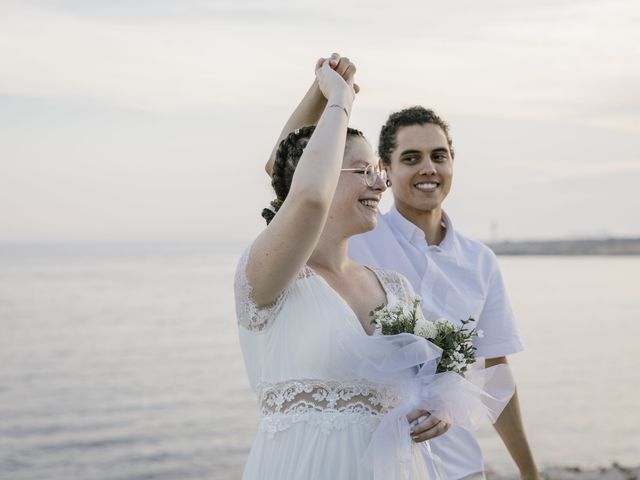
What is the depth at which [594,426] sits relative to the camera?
12453mm

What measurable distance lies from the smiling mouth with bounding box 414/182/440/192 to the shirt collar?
18 centimetres

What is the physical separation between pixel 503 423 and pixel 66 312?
30.3m

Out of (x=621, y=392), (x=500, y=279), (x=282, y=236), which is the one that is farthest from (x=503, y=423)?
(x=621, y=392)

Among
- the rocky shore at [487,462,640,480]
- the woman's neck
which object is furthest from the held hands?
the rocky shore at [487,462,640,480]

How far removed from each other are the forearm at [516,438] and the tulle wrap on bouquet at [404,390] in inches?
57.7

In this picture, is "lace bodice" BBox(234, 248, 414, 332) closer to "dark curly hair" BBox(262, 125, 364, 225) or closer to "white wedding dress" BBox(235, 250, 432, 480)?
"white wedding dress" BBox(235, 250, 432, 480)

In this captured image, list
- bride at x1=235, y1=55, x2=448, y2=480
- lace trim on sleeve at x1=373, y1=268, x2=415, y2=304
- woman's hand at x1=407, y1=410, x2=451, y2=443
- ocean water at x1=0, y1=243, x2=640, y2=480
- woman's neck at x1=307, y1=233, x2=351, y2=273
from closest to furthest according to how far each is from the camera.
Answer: bride at x1=235, y1=55, x2=448, y2=480 < woman's hand at x1=407, y1=410, x2=451, y2=443 < woman's neck at x1=307, y1=233, x2=351, y2=273 < lace trim on sleeve at x1=373, y1=268, x2=415, y2=304 < ocean water at x1=0, y1=243, x2=640, y2=480

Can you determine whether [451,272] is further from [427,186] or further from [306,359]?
[306,359]

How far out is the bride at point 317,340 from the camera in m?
2.86

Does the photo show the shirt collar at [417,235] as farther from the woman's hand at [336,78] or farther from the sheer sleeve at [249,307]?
the sheer sleeve at [249,307]

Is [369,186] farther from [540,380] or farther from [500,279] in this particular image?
[540,380]

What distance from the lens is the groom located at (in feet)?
14.7

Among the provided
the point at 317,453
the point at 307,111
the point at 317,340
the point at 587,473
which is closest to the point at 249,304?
the point at 317,340

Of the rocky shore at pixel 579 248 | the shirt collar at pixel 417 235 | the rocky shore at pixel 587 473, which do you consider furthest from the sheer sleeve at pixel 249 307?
the rocky shore at pixel 579 248
